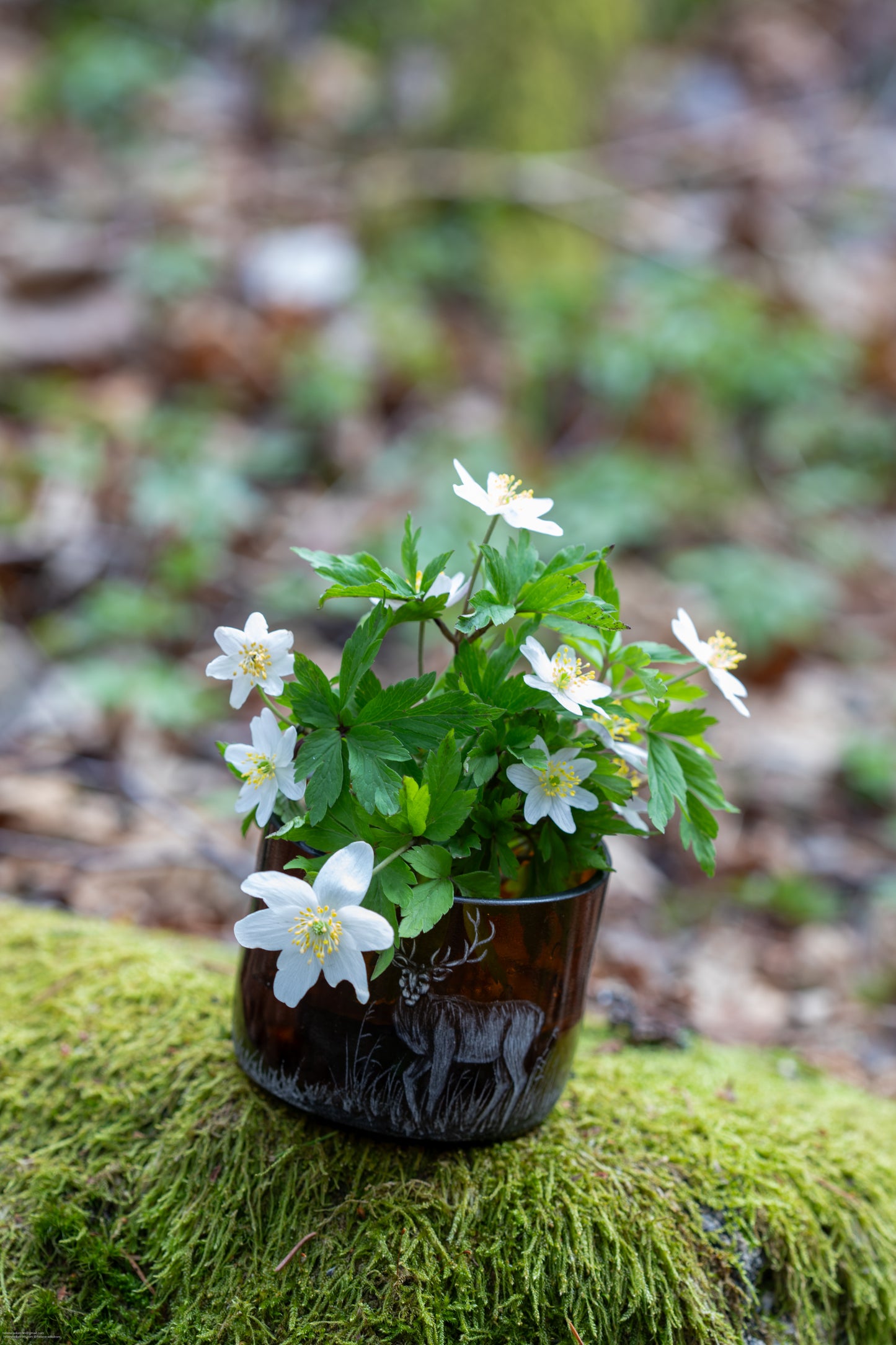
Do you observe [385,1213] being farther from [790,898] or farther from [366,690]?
[790,898]

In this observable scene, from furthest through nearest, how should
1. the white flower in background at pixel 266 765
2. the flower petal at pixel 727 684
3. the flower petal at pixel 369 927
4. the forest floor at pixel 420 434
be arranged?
the forest floor at pixel 420 434 < the flower petal at pixel 727 684 < the white flower in background at pixel 266 765 < the flower petal at pixel 369 927

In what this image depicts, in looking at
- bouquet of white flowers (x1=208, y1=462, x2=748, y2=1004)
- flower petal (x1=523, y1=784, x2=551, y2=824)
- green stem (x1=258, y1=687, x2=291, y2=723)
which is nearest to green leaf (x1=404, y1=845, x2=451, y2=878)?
bouquet of white flowers (x1=208, y1=462, x2=748, y2=1004)

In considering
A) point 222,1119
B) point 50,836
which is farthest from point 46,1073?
point 50,836

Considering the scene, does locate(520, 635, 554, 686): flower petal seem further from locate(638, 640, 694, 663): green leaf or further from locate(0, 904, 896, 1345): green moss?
locate(0, 904, 896, 1345): green moss

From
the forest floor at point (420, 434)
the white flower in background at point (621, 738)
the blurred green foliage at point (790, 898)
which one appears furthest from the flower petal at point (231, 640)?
the blurred green foliage at point (790, 898)

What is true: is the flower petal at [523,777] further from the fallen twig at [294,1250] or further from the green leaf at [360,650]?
the fallen twig at [294,1250]

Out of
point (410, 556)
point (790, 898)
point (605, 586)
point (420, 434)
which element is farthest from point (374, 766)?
point (420, 434)
